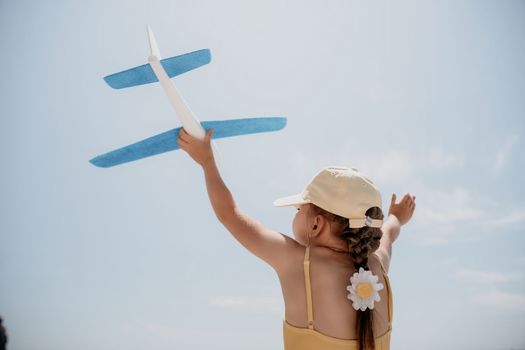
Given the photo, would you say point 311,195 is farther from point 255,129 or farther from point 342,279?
point 255,129

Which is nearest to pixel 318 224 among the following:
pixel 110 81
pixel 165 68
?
pixel 165 68

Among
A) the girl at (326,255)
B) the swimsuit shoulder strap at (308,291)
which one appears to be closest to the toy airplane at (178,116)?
the girl at (326,255)

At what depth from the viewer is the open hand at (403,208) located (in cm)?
355

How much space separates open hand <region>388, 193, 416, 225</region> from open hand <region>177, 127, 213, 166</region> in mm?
1764

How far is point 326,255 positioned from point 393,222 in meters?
1.18

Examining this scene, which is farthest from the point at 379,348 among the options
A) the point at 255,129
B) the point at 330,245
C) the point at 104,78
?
the point at 104,78

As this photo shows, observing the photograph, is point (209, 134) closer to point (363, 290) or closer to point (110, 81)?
point (110, 81)

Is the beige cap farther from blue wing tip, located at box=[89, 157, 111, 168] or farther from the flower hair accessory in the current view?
blue wing tip, located at box=[89, 157, 111, 168]

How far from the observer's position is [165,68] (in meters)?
3.03

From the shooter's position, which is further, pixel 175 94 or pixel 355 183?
pixel 175 94

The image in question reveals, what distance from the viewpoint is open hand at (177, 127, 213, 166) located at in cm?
252

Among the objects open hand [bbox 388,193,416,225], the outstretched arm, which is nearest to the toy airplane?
the outstretched arm

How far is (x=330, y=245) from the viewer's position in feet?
8.26

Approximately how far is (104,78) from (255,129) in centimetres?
107
